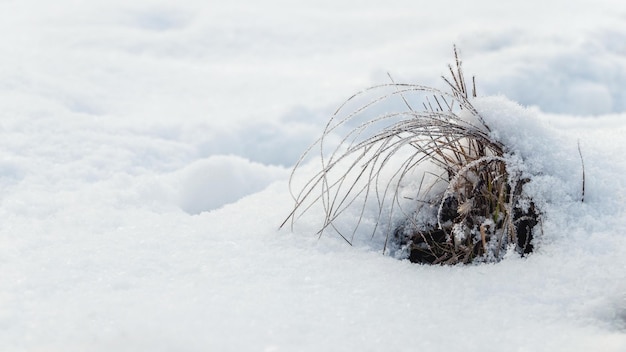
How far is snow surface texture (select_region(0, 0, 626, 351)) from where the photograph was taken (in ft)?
3.50

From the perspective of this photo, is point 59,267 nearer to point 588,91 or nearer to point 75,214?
point 75,214

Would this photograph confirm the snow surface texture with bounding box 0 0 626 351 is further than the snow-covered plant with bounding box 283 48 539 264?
No

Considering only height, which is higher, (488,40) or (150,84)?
(488,40)

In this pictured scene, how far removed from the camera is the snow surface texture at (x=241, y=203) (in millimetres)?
1065

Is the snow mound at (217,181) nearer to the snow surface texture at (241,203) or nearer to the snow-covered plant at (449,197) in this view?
the snow surface texture at (241,203)

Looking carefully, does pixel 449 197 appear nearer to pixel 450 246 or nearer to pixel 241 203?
pixel 450 246

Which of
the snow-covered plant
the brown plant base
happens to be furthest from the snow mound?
the brown plant base

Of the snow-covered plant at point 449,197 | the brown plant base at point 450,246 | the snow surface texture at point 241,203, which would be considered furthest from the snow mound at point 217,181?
the brown plant base at point 450,246

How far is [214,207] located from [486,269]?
3.84 ft

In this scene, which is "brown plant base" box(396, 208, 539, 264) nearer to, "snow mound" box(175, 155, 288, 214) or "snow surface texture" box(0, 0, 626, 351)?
"snow surface texture" box(0, 0, 626, 351)

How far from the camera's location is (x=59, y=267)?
1.29 m

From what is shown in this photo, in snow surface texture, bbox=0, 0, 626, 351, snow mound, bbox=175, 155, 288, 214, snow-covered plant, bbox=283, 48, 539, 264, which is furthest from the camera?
snow mound, bbox=175, 155, 288, 214

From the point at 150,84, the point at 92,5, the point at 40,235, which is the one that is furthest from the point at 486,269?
the point at 92,5

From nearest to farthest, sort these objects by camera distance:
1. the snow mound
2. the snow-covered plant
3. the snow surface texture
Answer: the snow surface texture, the snow-covered plant, the snow mound
